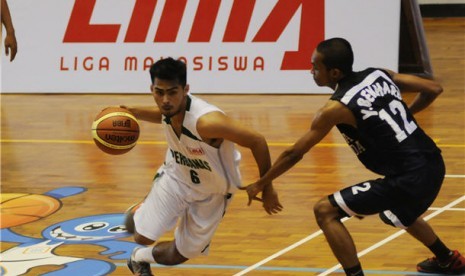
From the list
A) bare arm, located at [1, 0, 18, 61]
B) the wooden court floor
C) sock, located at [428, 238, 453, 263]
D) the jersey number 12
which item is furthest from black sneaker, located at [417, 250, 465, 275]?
bare arm, located at [1, 0, 18, 61]

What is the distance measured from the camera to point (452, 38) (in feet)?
58.6

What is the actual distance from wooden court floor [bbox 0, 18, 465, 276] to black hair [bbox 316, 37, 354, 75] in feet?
5.06

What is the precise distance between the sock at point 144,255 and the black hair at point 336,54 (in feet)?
5.17

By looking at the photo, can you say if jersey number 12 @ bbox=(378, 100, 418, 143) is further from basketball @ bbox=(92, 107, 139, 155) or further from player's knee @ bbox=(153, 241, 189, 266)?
basketball @ bbox=(92, 107, 139, 155)

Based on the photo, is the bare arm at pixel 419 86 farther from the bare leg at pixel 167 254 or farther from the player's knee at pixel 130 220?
the player's knee at pixel 130 220

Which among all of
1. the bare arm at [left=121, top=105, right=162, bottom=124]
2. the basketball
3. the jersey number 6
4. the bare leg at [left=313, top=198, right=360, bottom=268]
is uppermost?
the bare arm at [left=121, top=105, right=162, bottom=124]

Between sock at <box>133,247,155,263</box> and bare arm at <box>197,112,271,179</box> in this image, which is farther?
sock at <box>133,247,155,263</box>

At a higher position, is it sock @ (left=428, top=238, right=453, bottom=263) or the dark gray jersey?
the dark gray jersey

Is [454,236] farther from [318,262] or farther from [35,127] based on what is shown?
[35,127]

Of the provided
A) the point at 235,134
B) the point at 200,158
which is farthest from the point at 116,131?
the point at 235,134

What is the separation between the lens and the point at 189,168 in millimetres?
6238

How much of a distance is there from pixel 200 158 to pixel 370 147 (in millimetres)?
990

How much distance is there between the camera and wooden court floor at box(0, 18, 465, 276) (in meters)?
7.45

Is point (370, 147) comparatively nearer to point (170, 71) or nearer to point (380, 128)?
point (380, 128)
